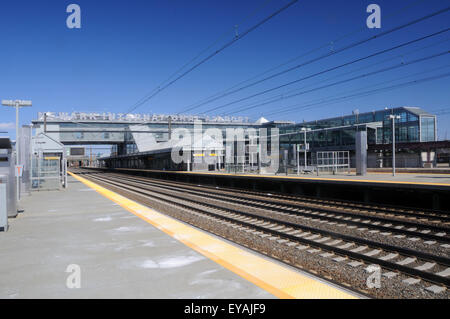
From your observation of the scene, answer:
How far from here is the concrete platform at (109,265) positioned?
13.1 feet

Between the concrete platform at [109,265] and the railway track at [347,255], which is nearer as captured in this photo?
the concrete platform at [109,265]

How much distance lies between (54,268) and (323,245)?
484 centimetres

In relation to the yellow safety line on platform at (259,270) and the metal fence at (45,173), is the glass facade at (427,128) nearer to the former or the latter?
the metal fence at (45,173)

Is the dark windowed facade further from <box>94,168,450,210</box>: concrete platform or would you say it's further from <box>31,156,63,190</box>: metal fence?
<box>31,156,63,190</box>: metal fence

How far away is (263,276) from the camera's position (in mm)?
4574

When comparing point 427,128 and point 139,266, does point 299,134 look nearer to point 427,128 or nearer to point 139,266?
point 427,128

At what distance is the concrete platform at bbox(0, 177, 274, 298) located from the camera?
13.1ft

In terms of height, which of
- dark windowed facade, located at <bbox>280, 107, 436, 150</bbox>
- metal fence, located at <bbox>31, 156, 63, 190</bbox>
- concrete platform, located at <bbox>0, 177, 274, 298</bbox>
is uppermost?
dark windowed facade, located at <bbox>280, 107, 436, 150</bbox>

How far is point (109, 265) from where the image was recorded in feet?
16.6
